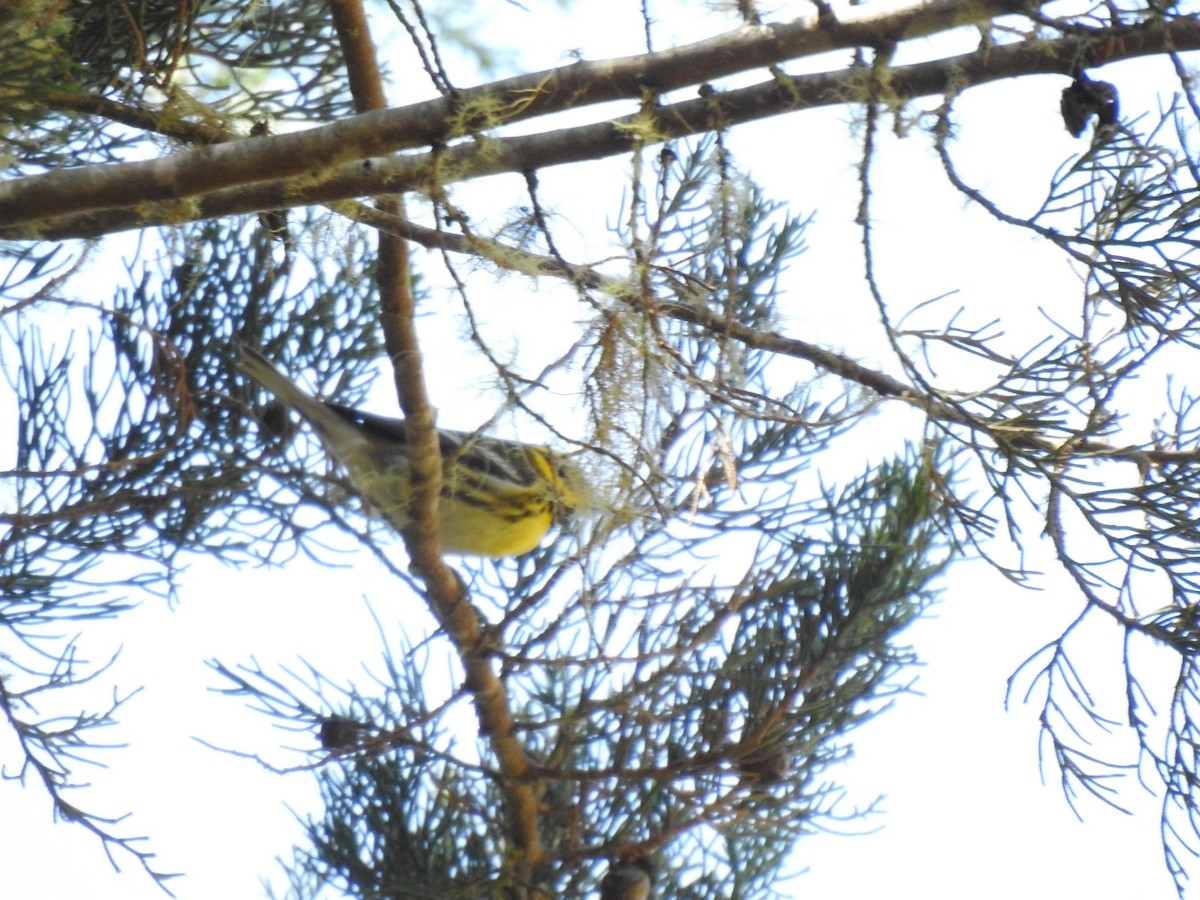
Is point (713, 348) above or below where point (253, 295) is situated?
below

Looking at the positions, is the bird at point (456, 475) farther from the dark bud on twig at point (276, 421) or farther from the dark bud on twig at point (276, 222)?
the dark bud on twig at point (276, 222)

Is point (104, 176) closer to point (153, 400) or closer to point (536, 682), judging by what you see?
point (153, 400)

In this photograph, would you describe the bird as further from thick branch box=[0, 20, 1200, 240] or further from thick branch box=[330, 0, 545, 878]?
thick branch box=[0, 20, 1200, 240]

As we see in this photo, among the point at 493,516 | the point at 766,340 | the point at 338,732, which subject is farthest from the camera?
the point at 493,516

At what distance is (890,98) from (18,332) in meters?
0.96

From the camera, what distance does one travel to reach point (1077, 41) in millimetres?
746

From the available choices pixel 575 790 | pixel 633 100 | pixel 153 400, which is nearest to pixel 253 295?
pixel 153 400

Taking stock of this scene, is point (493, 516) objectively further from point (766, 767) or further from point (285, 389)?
point (766, 767)

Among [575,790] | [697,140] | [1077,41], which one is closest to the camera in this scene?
[1077,41]

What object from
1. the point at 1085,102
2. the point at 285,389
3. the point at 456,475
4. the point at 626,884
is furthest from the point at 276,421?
the point at 1085,102

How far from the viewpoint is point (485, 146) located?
0.82 metres

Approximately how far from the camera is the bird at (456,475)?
121cm

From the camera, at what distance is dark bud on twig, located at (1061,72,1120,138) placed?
2.52ft

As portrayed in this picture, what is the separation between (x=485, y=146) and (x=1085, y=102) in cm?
37
